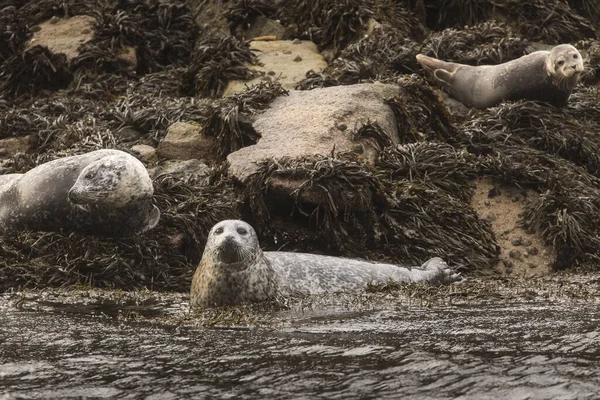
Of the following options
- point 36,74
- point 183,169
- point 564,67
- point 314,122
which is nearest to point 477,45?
point 564,67

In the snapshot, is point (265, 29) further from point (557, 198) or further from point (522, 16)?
point (557, 198)

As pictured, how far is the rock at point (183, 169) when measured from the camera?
368 inches

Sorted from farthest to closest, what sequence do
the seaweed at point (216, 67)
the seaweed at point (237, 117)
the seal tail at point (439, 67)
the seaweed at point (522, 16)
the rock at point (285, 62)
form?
the seaweed at point (522, 16) → the seaweed at point (216, 67) → the rock at point (285, 62) → the seal tail at point (439, 67) → the seaweed at point (237, 117)

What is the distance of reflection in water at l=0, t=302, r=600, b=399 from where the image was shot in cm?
445

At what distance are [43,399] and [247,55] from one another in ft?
27.8

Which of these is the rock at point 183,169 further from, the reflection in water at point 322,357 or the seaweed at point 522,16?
the seaweed at point 522,16

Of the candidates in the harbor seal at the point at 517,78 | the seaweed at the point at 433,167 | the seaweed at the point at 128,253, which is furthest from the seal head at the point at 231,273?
the harbor seal at the point at 517,78

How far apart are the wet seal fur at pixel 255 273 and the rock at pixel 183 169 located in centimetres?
186

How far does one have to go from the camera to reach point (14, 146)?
10.9 meters

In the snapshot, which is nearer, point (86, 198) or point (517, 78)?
point (86, 198)

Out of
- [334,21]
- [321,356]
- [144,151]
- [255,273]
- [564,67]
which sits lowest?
[255,273]

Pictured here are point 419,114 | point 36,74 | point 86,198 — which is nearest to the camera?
point 86,198

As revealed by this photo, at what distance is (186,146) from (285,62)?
3.02 m

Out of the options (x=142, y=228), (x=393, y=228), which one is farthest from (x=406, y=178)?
(x=142, y=228)
